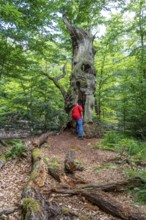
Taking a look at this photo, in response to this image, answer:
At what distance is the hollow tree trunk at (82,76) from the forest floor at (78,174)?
2340mm

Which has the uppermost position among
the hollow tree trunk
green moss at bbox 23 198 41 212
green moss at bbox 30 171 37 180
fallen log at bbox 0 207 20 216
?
the hollow tree trunk

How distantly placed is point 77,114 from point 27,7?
190 inches

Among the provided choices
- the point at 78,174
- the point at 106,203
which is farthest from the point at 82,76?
the point at 106,203

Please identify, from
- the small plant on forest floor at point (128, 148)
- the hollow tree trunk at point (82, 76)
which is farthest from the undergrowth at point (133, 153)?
the hollow tree trunk at point (82, 76)

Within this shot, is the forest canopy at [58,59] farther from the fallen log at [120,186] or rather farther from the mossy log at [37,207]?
the fallen log at [120,186]

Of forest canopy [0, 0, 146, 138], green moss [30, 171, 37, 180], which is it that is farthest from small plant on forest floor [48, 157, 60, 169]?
forest canopy [0, 0, 146, 138]

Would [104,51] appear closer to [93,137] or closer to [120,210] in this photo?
[93,137]

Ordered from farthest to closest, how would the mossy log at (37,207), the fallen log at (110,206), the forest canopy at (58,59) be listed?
1. the forest canopy at (58,59)
2. the fallen log at (110,206)
3. the mossy log at (37,207)

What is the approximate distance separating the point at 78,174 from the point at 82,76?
6.69m

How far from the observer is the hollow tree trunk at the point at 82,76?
11141mm

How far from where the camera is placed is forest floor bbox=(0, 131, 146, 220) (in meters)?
3.71

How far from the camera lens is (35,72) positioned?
10984mm

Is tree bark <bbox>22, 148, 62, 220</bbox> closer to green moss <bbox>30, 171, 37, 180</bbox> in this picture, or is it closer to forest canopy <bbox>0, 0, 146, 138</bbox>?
green moss <bbox>30, 171, 37, 180</bbox>

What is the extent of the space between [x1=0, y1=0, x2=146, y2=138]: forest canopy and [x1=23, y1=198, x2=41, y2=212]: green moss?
Answer: 4558 mm
